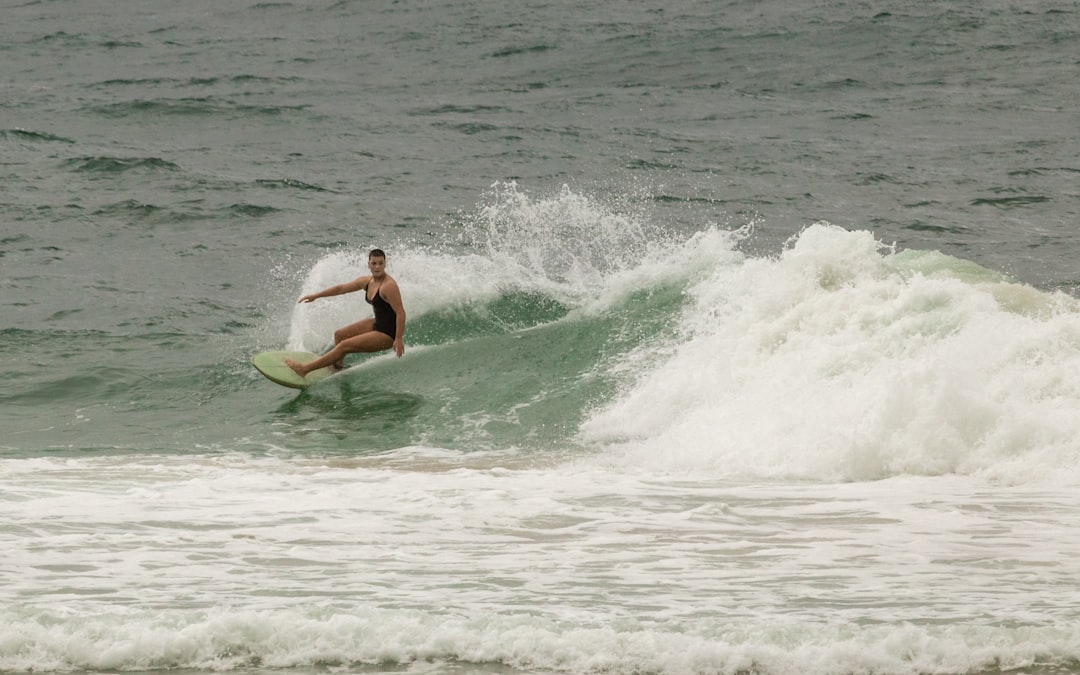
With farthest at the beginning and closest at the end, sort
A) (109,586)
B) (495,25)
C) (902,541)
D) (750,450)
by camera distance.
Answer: (495,25) < (750,450) < (902,541) < (109,586)

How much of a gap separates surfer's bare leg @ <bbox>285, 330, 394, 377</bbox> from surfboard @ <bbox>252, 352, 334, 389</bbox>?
0.05 meters

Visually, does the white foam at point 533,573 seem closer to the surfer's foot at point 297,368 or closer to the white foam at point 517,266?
the surfer's foot at point 297,368

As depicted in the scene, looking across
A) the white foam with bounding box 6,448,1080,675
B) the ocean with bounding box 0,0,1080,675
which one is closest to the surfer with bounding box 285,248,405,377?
the ocean with bounding box 0,0,1080,675

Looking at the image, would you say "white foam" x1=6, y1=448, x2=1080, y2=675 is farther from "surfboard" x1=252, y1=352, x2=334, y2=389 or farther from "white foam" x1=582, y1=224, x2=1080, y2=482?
"surfboard" x1=252, y1=352, x2=334, y2=389

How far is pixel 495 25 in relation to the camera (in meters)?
31.0

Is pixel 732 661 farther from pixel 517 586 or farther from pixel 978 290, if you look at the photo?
pixel 978 290

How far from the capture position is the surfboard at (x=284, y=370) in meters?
12.7

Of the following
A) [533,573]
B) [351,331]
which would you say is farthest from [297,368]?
[533,573]

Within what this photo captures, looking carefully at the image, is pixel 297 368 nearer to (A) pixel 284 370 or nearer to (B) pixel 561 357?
(A) pixel 284 370

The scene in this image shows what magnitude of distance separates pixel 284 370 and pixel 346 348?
22.9 inches

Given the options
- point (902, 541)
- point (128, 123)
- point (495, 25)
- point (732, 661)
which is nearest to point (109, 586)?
point (732, 661)

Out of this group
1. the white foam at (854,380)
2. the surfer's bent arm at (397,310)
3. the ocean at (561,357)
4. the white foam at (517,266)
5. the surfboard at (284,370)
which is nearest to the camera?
the ocean at (561,357)

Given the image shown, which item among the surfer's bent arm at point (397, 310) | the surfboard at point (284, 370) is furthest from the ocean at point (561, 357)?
the surfer's bent arm at point (397, 310)

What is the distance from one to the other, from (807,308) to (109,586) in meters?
6.78
